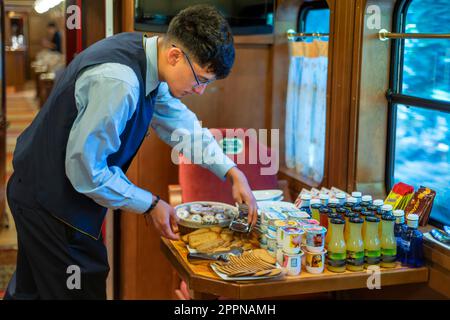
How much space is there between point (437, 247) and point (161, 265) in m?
1.91

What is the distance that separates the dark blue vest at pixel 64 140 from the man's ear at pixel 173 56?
10 cm

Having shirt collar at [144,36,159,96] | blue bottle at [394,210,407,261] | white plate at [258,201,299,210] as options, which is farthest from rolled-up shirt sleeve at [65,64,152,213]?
blue bottle at [394,210,407,261]

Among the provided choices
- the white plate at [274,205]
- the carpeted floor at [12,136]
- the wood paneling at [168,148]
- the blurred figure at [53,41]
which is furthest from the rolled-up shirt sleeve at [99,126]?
the blurred figure at [53,41]

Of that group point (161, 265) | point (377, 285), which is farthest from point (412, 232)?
point (161, 265)

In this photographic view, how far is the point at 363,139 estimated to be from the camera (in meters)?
3.32

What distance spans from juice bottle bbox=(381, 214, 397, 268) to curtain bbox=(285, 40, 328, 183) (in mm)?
1058

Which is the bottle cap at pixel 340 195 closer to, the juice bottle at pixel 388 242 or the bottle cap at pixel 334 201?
the bottle cap at pixel 334 201

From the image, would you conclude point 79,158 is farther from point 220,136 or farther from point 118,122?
point 220,136

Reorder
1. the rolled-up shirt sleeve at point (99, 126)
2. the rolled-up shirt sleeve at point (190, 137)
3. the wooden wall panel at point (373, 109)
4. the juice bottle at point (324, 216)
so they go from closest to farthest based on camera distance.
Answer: the rolled-up shirt sleeve at point (99, 126) → the juice bottle at point (324, 216) → the rolled-up shirt sleeve at point (190, 137) → the wooden wall panel at point (373, 109)

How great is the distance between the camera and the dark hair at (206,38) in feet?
7.50

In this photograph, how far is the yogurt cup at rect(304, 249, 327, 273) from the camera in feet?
8.45

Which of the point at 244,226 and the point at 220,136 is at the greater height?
the point at 220,136

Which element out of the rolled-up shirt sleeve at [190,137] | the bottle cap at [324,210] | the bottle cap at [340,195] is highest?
the rolled-up shirt sleeve at [190,137]

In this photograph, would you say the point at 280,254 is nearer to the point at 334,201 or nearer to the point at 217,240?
the point at 217,240
